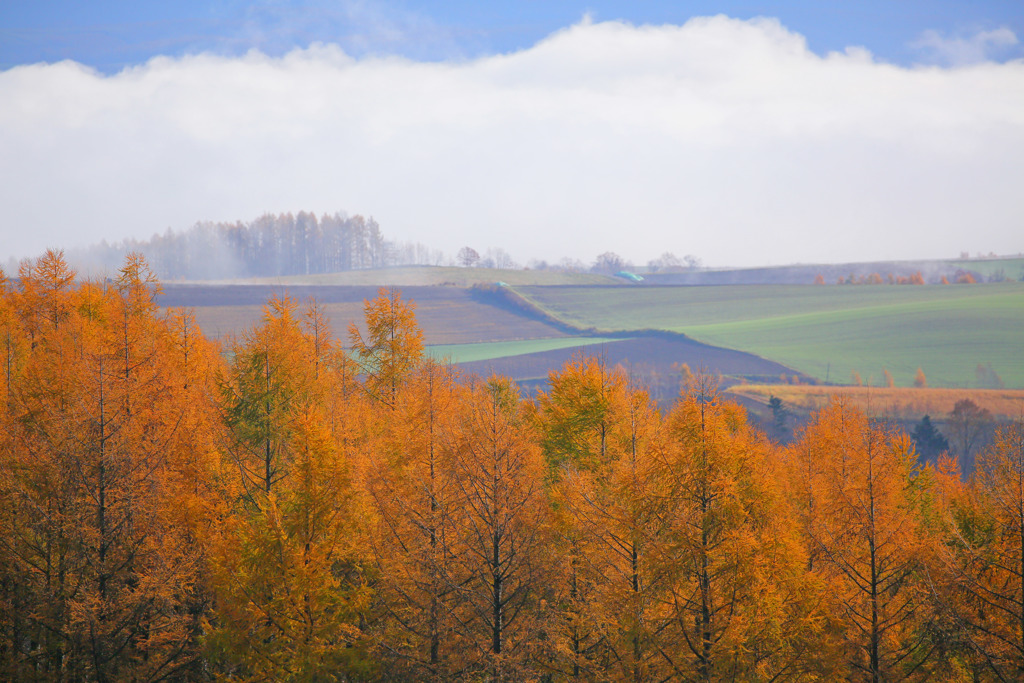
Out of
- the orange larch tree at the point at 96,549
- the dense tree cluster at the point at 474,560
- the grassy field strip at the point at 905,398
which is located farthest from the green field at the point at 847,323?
the orange larch tree at the point at 96,549

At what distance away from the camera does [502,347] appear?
153 m

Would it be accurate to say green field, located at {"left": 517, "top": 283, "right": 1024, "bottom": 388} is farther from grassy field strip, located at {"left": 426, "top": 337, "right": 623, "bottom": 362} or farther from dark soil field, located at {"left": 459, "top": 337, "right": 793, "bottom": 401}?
grassy field strip, located at {"left": 426, "top": 337, "right": 623, "bottom": 362}

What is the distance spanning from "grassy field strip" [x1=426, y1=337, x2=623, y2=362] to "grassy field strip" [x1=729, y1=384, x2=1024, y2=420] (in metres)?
42.7

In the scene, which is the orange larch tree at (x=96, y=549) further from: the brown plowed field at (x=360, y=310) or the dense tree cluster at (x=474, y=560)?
the brown plowed field at (x=360, y=310)

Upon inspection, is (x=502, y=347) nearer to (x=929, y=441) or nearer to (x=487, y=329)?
(x=487, y=329)

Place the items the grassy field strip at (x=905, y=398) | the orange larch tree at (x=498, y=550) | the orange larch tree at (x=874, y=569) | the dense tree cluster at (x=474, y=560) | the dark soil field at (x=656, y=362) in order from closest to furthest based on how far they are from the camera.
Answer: the dense tree cluster at (x=474, y=560) < the orange larch tree at (x=498, y=550) < the orange larch tree at (x=874, y=569) < the grassy field strip at (x=905, y=398) < the dark soil field at (x=656, y=362)

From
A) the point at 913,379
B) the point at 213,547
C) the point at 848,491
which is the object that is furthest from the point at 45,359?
the point at 913,379

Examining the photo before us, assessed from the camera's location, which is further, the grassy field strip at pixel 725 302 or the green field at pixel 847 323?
the grassy field strip at pixel 725 302

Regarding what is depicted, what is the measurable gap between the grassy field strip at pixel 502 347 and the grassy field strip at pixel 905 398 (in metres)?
42.7

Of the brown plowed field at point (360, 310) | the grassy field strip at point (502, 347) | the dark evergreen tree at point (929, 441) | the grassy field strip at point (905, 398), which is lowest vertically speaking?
the dark evergreen tree at point (929, 441)

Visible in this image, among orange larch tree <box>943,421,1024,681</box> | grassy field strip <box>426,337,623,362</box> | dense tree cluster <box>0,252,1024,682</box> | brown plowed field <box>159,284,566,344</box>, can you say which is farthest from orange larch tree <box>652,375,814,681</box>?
brown plowed field <box>159,284,566,344</box>

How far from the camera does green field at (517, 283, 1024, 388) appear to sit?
131875 mm

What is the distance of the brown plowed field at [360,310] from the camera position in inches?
5837

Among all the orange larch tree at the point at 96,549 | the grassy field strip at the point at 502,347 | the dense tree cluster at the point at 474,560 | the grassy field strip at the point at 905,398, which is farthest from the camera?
the grassy field strip at the point at 502,347
